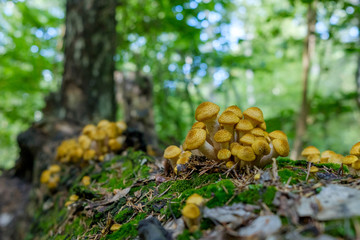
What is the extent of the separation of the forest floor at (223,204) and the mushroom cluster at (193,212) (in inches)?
1.3

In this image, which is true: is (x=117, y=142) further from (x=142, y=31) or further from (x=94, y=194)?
(x=142, y=31)

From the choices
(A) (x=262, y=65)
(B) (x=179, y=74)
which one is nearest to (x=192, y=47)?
(B) (x=179, y=74)

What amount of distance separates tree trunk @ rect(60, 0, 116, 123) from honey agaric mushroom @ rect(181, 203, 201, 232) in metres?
3.85

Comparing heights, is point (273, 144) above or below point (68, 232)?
above

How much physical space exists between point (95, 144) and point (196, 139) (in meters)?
2.14

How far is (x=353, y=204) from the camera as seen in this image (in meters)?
1.20

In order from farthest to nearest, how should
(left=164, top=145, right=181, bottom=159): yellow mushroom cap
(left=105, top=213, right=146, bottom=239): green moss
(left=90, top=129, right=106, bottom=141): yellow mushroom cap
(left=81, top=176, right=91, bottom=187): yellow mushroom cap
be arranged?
(left=90, top=129, right=106, bottom=141): yellow mushroom cap → (left=81, top=176, right=91, bottom=187): yellow mushroom cap → (left=164, top=145, right=181, bottom=159): yellow mushroom cap → (left=105, top=213, right=146, bottom=239): green moss

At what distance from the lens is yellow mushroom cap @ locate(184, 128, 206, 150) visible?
1.82 metres

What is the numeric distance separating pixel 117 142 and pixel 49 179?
110 cm

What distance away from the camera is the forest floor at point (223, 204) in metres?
1.18

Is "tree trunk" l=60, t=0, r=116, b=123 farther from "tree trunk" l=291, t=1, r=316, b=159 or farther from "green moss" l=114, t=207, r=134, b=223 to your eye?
"tree trunk" l=291, t=1, r=316, b=159

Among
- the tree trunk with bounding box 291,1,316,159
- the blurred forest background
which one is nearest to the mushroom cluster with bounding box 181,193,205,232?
the blurred forest background

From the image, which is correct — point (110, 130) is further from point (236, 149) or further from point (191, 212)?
point (191, 212)

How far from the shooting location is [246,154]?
174 cm
